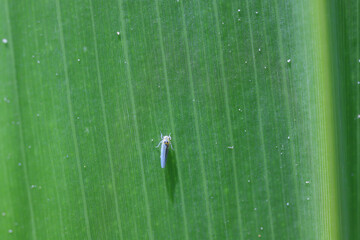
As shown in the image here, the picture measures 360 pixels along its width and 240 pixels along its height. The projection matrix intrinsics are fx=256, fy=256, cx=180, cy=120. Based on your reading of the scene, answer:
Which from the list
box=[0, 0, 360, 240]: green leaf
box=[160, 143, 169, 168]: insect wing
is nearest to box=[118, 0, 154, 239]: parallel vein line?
box=[0, 0, 360, 240]: green leaf

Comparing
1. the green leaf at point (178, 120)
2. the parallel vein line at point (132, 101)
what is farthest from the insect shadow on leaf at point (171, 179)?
the parallel vein line at point (132, 101)

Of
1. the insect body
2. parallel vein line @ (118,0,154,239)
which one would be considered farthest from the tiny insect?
parallel vein line @ (118,0,154,239)

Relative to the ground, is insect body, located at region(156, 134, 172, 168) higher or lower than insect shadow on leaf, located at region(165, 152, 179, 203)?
higher

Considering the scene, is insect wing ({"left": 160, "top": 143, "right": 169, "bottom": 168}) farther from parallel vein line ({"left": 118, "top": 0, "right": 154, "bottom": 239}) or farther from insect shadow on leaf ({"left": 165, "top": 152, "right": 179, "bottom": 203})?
parallel vein line ({"left": 118, "top": 0, "right": 154, "bottom": 239})

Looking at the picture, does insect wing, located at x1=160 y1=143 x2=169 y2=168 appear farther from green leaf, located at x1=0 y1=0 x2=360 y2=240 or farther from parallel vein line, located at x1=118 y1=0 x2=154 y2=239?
parallel vein line, located at x1=118 y1=0 x2=154 y2=239

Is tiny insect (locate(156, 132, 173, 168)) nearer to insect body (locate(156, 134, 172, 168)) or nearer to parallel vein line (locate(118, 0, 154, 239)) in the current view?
insect body (locate(156, 134, 172, 168))

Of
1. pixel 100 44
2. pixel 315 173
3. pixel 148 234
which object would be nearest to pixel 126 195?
pixel 148 234

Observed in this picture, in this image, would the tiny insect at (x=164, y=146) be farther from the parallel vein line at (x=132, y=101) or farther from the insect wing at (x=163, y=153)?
the parallel vein line at (x=132, y=101)

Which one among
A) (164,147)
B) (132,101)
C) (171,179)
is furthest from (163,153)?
(132,101)

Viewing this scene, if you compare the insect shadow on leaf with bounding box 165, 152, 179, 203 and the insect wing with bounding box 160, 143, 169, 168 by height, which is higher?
the insect wing with bounding box 160, 143, 169, 168

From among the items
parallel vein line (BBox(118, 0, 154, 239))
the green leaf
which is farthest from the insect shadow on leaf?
parallel vein line (BBox(118, 0, 154, 239))

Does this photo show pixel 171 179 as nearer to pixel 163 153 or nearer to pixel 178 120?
pixel 163 153
